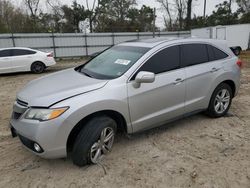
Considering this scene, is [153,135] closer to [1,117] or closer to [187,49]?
[187,49]

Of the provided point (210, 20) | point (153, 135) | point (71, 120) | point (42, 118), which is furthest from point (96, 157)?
point (210, 20)

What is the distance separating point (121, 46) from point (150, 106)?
4.41 ft

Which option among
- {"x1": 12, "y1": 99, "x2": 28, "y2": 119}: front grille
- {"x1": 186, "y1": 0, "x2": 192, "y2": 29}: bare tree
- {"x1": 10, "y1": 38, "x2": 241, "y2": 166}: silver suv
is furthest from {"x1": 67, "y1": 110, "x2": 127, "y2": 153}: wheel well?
{"x1": 186, "y1": 0, "x2": 192, "y2": 29}: bare tree

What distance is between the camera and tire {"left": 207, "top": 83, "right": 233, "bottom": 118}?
14.1ft

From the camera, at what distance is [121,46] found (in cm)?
413

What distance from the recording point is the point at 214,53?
427 centimetres

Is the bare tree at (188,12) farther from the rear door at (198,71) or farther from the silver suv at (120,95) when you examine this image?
the rear door at (198,71)

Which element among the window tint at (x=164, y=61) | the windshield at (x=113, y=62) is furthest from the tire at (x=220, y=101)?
the windshield at (x=113, y=62)

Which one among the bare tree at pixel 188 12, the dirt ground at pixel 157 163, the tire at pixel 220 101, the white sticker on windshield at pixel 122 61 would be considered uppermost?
the bare tree at pixel 188 12

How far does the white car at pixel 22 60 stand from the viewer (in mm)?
10227

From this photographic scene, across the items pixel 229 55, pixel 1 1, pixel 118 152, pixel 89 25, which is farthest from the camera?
pixel 89 25

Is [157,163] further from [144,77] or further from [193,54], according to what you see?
[193,54]

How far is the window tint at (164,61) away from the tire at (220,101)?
1.11m

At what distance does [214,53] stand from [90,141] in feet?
9.28
